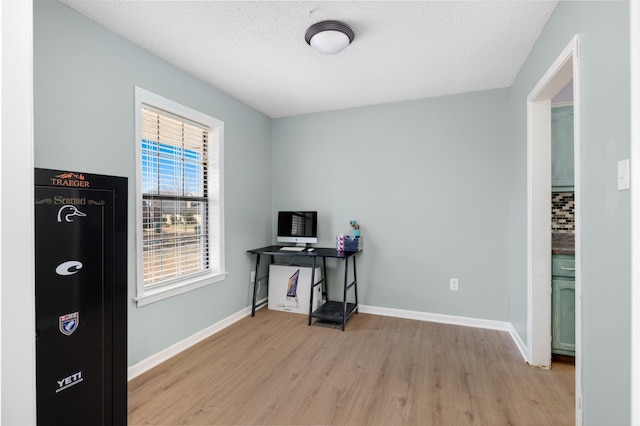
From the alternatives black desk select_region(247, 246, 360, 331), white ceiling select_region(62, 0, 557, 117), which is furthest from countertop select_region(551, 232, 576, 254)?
black desk select_region(247, 246, 360, 331)

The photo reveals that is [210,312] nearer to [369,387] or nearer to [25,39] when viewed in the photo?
[369,387]

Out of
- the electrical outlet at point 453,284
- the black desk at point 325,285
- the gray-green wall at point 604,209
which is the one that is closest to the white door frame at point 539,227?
the gray-green wall at point 604,209

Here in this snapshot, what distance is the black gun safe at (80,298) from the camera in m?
1.19

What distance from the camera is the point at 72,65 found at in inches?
74.7

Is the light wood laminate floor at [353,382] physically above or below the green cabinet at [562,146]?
below

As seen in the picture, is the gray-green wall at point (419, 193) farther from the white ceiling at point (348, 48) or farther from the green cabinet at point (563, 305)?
the green cabinet at point (563, 305)

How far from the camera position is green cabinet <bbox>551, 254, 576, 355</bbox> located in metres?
2.34

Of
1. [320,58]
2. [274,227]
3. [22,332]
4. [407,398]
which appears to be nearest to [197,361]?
[407,398]

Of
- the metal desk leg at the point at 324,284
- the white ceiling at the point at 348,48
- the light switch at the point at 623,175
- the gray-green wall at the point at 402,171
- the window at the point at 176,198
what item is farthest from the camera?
the metal desk leg at the point at 324,284

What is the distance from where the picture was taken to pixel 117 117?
2160 millimetres

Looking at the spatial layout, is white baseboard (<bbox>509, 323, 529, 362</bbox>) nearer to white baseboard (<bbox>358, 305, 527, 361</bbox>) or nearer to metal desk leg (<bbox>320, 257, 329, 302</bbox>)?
white baseboard (<bbox>358, 305, 527, 361</bbox>)

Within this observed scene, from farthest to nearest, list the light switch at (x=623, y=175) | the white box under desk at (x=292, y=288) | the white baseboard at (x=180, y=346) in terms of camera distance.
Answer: the white box under desk at (x=292, y=288), the white baseboard at (x=180, y=346), the light switch at (x=623, y=175)

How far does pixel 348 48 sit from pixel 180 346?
2.91 metres

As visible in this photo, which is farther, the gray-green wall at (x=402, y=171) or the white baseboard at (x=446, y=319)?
the white baseboard at (x=446, y=319)
